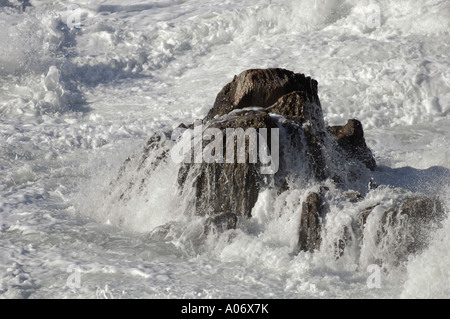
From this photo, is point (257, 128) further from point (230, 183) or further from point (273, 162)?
point (230, 183)

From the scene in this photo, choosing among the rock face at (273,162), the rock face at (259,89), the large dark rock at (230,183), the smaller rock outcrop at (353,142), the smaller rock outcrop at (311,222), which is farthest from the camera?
the smaller rock outcrop at (353,142)

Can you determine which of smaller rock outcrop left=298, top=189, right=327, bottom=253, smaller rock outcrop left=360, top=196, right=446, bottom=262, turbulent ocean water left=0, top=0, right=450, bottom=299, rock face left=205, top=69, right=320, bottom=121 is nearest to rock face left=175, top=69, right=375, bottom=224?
rock face left=205, top=69, right=320, bottom=121

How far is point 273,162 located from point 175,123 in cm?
472

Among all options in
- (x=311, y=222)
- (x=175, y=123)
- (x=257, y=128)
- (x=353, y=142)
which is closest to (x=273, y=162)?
(x=257, y=128)

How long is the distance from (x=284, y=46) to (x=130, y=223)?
283 inches

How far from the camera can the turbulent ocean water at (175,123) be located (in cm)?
554

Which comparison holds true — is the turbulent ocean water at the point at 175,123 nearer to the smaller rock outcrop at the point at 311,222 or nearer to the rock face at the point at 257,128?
the smaller rock outcrop at the point at 311,222

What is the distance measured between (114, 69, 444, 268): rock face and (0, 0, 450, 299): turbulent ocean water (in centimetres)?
13

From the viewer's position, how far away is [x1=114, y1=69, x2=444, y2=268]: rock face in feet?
18.7

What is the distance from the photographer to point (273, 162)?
643cm

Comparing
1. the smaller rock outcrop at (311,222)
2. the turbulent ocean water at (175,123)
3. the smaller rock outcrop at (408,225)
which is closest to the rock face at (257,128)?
the turbulent ocean water at (175,123)

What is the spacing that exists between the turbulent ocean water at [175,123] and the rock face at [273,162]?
13cm
